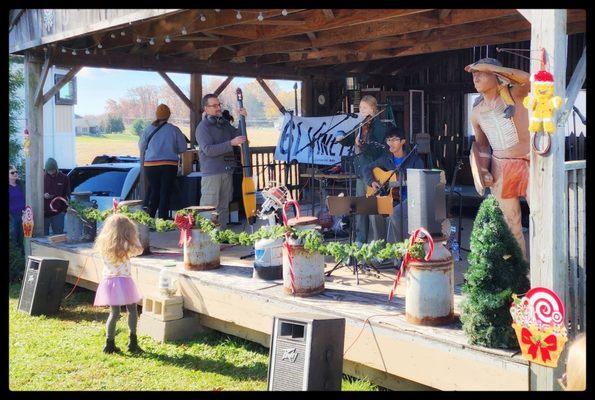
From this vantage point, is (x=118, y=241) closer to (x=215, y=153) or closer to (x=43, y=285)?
(x=43, y=285)

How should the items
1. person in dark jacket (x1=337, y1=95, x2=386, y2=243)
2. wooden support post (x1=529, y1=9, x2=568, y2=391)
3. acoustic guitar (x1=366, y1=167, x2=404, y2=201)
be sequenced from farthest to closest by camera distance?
person in dark jacket (x1=337, y1=95, x2=386, y2=243) < acoustic guitar (x1=366, y1=167, x2=404, y2=201) < wooden support post (x1=529, y1=9, x2=568, y2=391)

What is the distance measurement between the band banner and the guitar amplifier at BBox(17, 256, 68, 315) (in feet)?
13.7

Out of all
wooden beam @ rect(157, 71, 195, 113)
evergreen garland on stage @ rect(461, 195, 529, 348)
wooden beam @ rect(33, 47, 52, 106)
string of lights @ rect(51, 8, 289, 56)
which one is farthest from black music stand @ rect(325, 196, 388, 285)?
wooden beam @ rect(157, 71, 195, 113)

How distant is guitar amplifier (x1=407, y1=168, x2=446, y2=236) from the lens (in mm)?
4609

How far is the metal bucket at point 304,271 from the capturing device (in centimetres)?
511

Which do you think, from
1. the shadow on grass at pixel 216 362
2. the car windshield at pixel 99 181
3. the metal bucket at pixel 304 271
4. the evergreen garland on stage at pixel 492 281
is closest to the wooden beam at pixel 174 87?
the car windshield at pixel 99 181

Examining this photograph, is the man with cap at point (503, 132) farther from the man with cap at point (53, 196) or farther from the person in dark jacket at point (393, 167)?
the man with cap at point (53, 196)

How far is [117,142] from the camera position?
35.4m

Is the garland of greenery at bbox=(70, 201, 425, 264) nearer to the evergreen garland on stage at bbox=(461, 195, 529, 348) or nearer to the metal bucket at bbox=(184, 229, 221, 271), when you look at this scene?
the metal bucket at bbox=(184, 229, 221, 271)

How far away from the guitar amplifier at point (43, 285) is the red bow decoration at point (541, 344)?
4.93 metres

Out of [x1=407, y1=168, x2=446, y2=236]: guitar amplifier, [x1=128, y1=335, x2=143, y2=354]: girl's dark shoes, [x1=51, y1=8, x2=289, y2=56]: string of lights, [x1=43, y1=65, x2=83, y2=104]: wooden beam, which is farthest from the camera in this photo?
[x1=43, y1=65, x2=83, y2=104]: wooden beam
